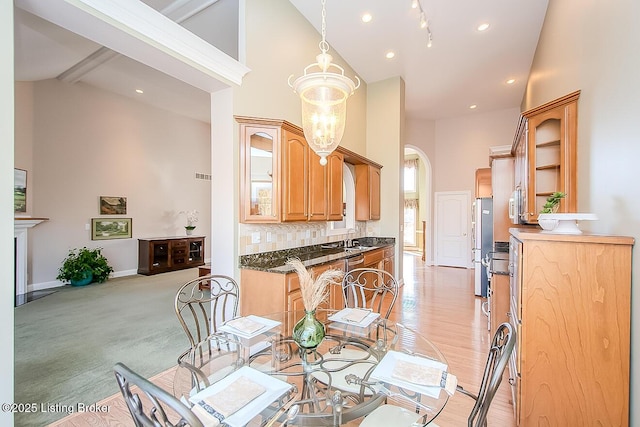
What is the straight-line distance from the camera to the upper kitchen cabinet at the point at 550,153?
2574 mm

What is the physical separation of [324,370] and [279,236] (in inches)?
88.5

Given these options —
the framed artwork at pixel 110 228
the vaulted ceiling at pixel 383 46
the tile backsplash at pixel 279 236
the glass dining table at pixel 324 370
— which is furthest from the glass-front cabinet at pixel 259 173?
the framed artwork at pixel 110 228

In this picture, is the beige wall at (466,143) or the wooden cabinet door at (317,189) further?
the beige wall at (466,143)

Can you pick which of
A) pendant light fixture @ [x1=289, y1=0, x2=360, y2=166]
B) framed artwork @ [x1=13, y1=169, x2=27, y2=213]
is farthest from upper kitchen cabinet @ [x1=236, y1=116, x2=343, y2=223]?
framed artwork @ [x1=13, y1=169, x2=27, y2=213]

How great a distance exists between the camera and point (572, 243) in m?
1.61

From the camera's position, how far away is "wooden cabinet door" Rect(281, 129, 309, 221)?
10.5ft

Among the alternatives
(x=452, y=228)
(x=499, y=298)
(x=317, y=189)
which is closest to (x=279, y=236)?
(x=317, y=189)

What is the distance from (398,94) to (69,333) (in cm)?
638

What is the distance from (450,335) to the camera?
3.43 m

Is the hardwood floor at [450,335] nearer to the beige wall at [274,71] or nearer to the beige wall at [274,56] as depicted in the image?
the beige wall at [274,71]

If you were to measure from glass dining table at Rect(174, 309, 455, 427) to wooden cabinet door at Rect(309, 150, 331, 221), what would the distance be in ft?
5.29

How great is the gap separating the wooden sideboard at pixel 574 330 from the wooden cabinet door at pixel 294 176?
7.23ft

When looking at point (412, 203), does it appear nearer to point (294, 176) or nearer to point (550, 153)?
point (550, 153)

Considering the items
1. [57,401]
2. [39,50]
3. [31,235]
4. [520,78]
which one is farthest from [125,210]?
[520,78]
